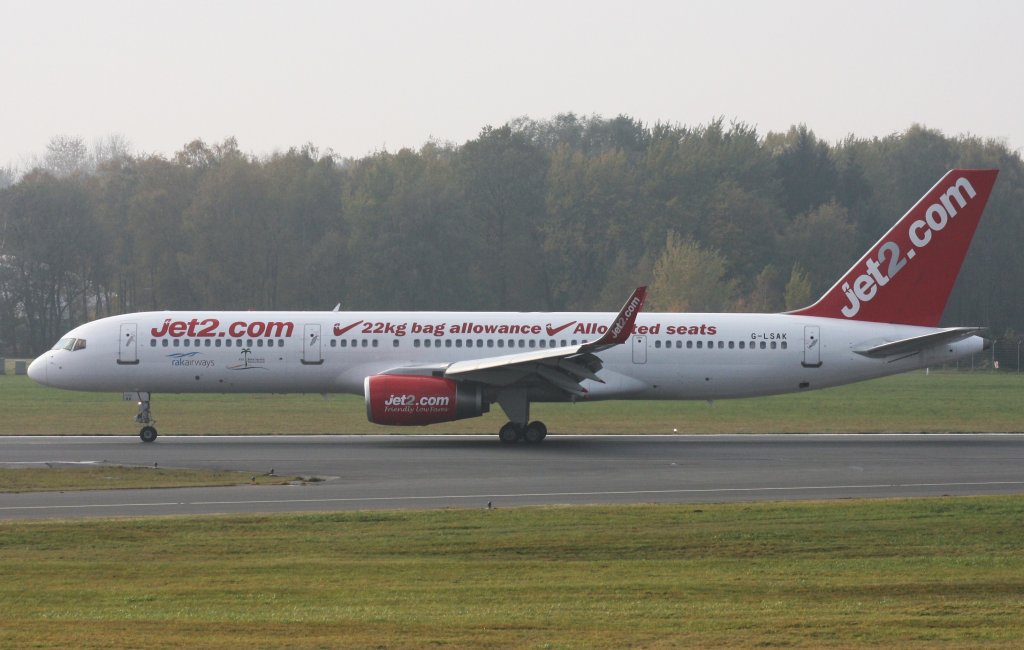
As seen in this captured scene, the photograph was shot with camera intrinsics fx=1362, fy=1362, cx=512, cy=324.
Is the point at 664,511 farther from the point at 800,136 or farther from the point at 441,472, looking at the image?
the point at 800,136

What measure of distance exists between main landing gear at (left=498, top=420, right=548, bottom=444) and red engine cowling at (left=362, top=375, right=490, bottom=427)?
1.45 metres

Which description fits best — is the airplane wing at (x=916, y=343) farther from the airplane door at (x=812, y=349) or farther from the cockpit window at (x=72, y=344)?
the cockpit window at (x=72, y=344)

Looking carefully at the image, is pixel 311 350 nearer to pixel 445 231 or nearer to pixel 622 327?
pixel 622 327

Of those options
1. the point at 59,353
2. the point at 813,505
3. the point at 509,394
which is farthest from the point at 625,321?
the point at 59,353

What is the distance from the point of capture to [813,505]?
71.7 ft

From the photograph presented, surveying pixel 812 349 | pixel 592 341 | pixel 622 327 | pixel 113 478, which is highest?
pixel 622 327

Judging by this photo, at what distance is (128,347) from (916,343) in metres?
20.5

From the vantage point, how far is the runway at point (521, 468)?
74.7ft

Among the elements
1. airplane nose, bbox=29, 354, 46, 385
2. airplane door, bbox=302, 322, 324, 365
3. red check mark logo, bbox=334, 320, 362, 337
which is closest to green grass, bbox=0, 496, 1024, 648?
airplane door, bbox=302, 322, 324, 365

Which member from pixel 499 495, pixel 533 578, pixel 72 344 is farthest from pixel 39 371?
pixel 533 578

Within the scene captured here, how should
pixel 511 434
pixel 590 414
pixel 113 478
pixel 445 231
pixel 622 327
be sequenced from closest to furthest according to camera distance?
pixel 113 478 < pixel 622 327 < pixel 511 434 < pixel 590 414 < pixel 445 231

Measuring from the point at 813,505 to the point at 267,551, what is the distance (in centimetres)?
915

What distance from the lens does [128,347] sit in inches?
1409

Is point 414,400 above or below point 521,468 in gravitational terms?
above
